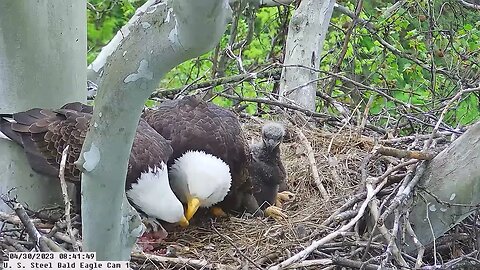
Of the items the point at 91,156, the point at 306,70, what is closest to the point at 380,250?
the point at 91,156

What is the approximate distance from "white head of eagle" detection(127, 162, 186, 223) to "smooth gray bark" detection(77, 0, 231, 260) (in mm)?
1355

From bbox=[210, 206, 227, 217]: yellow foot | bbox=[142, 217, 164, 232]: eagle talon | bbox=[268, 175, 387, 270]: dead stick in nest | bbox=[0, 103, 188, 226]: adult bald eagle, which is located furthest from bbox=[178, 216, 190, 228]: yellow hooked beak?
bbox=[268, 175, 387, 270]: dead stick in nest

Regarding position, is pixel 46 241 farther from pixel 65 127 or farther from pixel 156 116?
pixel 156 116

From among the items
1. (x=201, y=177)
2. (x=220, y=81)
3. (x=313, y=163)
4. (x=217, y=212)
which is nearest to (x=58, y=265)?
(x=201, y=177)

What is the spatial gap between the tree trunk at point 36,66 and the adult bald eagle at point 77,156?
2.3 inches

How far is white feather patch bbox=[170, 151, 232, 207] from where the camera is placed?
3576 millimetres

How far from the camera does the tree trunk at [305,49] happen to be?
184 inches

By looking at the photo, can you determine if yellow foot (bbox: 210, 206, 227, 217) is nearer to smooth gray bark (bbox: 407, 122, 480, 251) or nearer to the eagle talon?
the eagle talon

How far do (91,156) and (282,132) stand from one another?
8.28ft

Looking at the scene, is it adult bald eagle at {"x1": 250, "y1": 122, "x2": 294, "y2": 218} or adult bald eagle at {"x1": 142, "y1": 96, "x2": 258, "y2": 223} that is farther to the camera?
adult bald eagle at {"x1": 250, "y1": 122, "x2": 294, "y2": 218}

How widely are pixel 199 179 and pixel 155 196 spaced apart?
291 millimetres

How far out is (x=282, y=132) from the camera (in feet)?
13.8

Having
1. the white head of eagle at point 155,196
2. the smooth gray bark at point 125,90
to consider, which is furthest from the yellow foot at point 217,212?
the smooth gray bark at point 125,90

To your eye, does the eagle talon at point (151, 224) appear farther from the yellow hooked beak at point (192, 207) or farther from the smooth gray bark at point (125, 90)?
the smooth gray bark at point (125, 90)
